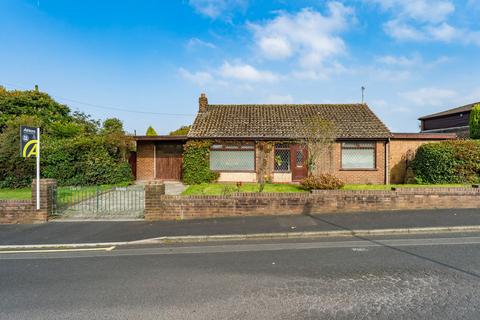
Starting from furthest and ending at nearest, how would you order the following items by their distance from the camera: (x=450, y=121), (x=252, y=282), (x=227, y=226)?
(x=450, y=121) → (x=227, y=226) → (x=252, y=282)

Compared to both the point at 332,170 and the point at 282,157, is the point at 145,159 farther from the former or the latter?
the point at 332,170

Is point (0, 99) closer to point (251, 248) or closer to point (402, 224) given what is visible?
point (251, 248)

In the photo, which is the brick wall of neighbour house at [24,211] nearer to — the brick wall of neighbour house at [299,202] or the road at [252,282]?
Result: the road at [252,282]

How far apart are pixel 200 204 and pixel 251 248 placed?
292cm

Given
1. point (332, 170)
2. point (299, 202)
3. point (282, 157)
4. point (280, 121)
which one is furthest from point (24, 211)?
point (332, 170)

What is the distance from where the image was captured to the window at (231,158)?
15.1m

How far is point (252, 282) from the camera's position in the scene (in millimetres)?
4035

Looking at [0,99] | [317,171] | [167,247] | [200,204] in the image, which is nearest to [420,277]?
[167,247]

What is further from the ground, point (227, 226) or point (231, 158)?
point (231, 158)

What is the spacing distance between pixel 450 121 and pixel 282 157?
24.7m

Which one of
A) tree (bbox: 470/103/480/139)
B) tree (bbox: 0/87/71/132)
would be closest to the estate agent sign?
tree (bbox: 0/87/71/132)

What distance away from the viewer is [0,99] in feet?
90.2

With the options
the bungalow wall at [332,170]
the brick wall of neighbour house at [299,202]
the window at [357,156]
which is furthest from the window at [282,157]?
the brick wall of neighbour house at [299,202]

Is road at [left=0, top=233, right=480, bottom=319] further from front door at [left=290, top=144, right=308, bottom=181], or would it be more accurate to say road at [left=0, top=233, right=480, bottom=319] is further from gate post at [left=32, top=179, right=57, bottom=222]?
front door at [left=290, top=144, right=308, bottom=181]
